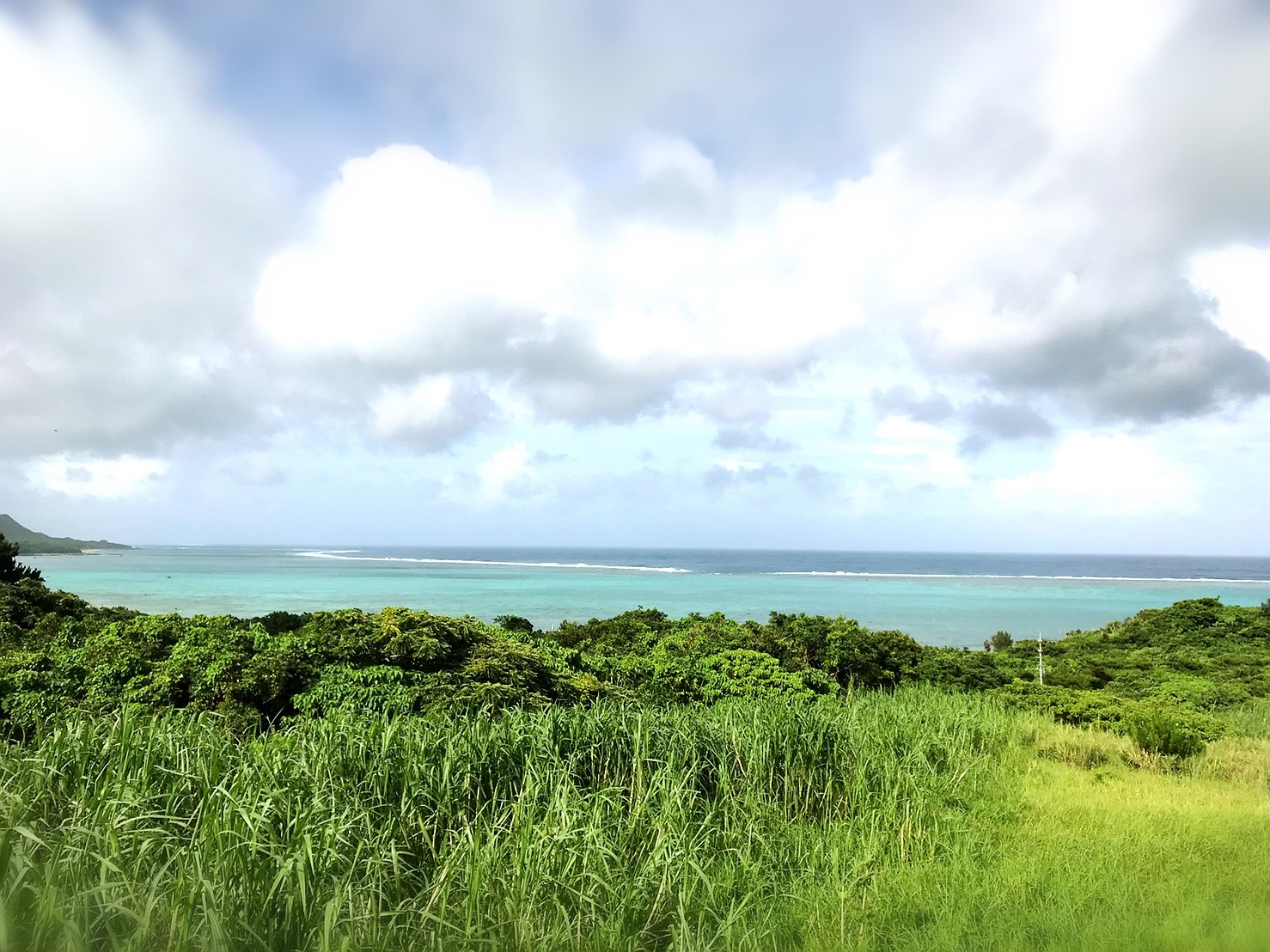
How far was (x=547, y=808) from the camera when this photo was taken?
180 inches

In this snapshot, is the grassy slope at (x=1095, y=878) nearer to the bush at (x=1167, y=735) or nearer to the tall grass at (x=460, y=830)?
the tall grass at (x=460, y=830)

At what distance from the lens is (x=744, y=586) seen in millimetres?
51406

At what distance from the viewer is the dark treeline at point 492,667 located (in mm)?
7172

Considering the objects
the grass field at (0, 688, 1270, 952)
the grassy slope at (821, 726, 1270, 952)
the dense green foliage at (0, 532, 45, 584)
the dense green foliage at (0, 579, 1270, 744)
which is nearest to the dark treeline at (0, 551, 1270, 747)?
the dense green foliage at (0, 579, 1270, 744)

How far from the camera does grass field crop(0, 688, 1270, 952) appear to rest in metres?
3.27

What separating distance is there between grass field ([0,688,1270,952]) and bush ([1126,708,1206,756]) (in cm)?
139

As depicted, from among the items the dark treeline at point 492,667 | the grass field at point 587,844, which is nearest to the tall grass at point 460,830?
the grass field at point 587,844

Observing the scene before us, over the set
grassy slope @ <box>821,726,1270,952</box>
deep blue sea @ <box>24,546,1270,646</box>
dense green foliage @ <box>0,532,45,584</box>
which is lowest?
deep blue sea @ <box>24,546,1270,646</box>

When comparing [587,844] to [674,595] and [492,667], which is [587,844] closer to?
[492,667]

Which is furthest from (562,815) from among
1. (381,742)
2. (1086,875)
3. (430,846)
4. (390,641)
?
(390,641)

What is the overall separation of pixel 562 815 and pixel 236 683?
4254mm

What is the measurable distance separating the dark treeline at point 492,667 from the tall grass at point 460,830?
3.96ft

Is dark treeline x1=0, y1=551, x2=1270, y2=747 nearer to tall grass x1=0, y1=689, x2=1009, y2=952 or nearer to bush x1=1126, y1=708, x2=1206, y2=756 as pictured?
bush x1=1126, y1=708, x2=1206, y2=756

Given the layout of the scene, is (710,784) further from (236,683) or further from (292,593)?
(292,593)
